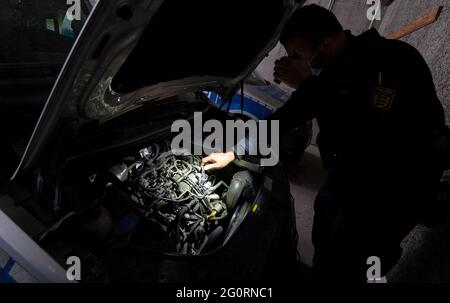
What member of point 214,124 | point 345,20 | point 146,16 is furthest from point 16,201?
point 345,20

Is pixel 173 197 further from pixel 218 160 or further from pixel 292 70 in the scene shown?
pixel 292 70

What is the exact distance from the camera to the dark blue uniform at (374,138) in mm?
1283

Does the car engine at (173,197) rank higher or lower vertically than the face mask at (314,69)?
lower

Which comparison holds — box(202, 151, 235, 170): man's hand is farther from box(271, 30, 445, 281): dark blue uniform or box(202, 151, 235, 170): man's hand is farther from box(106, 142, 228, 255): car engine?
box(271, 30, 445, 281): dark blue uniform

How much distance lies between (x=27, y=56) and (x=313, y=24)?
1.46 m

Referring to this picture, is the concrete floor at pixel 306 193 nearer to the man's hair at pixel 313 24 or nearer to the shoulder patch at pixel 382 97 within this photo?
the shoulder patch at pixel 382 97

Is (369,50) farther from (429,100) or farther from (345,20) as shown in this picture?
(345,20)

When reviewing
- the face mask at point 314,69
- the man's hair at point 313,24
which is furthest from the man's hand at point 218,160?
the man's hair at point 313,24

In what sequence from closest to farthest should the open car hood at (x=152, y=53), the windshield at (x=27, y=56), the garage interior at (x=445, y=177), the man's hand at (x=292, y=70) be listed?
the open car hood at (x=152, y=53) → the windshield at (x=27, y=56) → the man's hand at (x=292, y=70) → the garage interior at (x=445, y=177)

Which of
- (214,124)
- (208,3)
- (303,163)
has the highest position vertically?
(208,3)

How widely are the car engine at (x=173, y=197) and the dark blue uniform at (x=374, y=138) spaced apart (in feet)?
2.37
